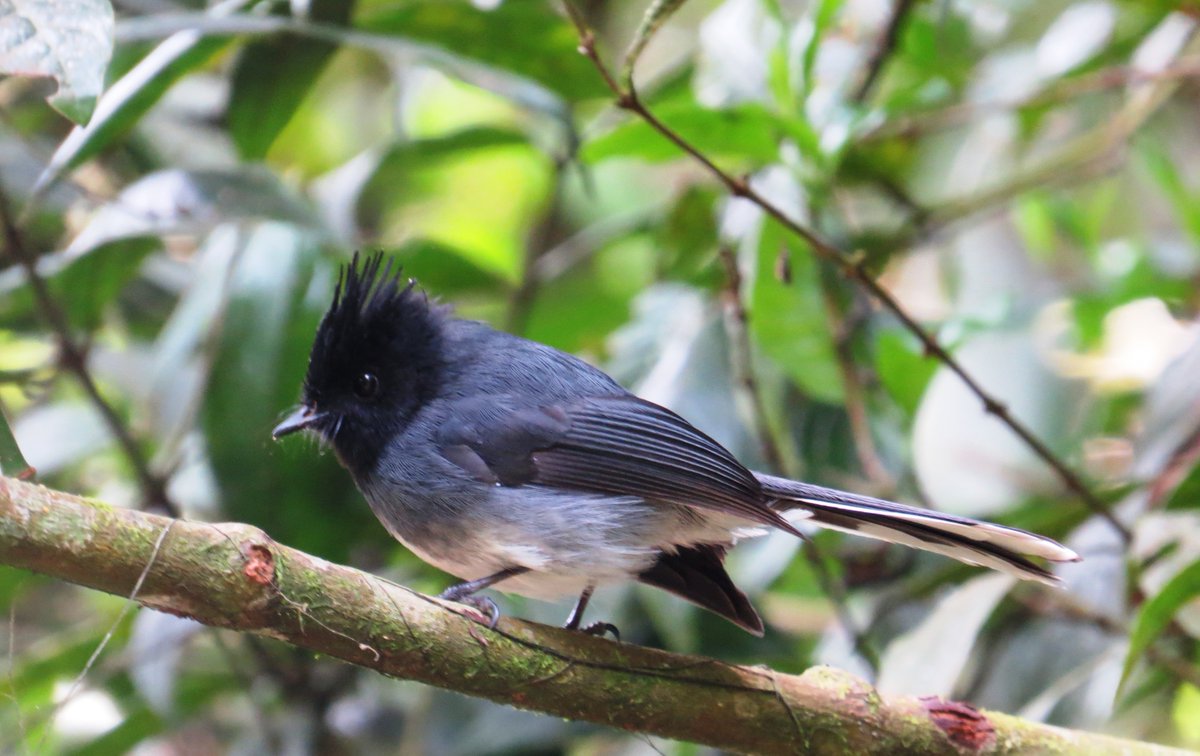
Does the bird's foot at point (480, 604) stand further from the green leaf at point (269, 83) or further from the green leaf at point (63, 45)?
the green leaf at point (269, 83)

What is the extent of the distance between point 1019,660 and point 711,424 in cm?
114

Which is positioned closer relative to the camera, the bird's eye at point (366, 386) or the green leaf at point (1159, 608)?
the green leaf at point (1159, 608)

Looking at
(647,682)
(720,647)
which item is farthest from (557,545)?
(720,647)

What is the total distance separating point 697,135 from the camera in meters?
3.14

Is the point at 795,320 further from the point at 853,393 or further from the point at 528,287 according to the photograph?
the point at 528,287

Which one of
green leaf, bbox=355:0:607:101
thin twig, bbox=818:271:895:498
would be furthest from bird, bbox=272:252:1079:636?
green leaf, bbox=355:0:607:101

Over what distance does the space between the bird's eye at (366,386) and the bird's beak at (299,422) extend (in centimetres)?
10

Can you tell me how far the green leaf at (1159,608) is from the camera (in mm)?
2352

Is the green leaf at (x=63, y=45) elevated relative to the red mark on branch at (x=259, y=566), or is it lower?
elevated

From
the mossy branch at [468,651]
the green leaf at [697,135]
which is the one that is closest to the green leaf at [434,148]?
A: the green leaf at [697,135]

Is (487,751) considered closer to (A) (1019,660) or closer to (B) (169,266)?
(A) (1019,660)

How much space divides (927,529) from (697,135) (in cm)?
127

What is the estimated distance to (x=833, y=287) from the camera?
3.59 m

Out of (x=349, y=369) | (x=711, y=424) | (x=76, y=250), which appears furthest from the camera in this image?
(x=711, y=424)
